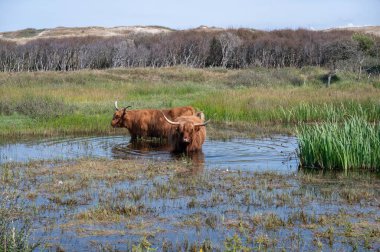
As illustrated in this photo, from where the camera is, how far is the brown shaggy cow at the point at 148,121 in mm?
15938

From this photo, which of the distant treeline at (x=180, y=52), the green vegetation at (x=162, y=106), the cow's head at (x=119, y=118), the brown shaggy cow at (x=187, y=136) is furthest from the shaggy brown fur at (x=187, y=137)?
the distant treeline at (x=180, y=52)

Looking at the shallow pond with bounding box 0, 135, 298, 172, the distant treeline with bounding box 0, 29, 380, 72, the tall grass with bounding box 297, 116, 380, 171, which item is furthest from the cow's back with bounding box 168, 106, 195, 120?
the distant treeline with bounding box 0, 29, 380, 72

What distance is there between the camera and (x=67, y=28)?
90.5m

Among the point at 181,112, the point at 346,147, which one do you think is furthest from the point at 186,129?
the point at 346,147

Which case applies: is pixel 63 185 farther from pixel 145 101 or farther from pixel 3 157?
pixel 145 101

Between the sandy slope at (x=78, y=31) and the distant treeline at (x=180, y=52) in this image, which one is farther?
the sandy slope at (x=78, y=31)

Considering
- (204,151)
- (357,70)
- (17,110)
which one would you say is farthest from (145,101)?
(357,70)

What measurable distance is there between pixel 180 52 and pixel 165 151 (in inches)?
1590

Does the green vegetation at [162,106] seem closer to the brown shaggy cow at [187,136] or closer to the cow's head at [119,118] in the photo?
the cow's head at [119,118]

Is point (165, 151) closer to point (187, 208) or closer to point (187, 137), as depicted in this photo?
point (187, 137)

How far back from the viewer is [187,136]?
44.2ft

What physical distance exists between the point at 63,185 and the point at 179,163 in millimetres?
3055

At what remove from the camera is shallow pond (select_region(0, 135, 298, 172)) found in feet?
39.6

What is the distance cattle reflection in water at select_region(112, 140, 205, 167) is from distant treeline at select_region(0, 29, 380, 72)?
111 feet
